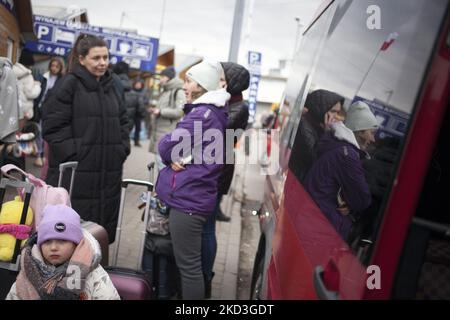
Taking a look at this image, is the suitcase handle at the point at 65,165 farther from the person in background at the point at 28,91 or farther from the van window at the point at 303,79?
the person in background at the point at 28,91

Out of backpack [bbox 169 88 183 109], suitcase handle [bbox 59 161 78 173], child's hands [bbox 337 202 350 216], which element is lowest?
suitcase handle [bbox 59 161 78 173]

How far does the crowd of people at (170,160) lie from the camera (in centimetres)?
157

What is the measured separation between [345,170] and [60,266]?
56.6 inches

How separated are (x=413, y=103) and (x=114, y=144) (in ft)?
9.17

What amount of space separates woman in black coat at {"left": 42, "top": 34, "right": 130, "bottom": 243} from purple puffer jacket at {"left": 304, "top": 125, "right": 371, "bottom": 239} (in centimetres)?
214

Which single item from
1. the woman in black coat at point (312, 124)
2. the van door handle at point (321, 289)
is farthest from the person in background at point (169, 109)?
the van door handle at point (321, 289)

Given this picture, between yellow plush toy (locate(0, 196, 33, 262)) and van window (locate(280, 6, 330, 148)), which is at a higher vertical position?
van window (locate(280, 6, 330, 148))

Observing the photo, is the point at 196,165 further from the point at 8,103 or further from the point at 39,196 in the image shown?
the point at 8,103

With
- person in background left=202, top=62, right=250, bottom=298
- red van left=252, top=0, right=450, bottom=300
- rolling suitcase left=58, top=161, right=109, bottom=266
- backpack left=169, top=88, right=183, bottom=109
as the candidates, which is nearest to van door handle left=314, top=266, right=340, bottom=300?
red van left=252, top=0, right=450, bottom=300

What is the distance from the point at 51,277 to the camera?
2.10 m

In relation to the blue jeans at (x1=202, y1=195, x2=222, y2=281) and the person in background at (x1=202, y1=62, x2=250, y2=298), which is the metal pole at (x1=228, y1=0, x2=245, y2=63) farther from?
the blue jeans at (x1=202, y1=195, x2=222, y2=281)

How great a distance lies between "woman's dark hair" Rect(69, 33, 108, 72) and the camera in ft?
11.0

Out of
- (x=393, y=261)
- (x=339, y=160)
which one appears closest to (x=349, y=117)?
(x=339, y=160)
